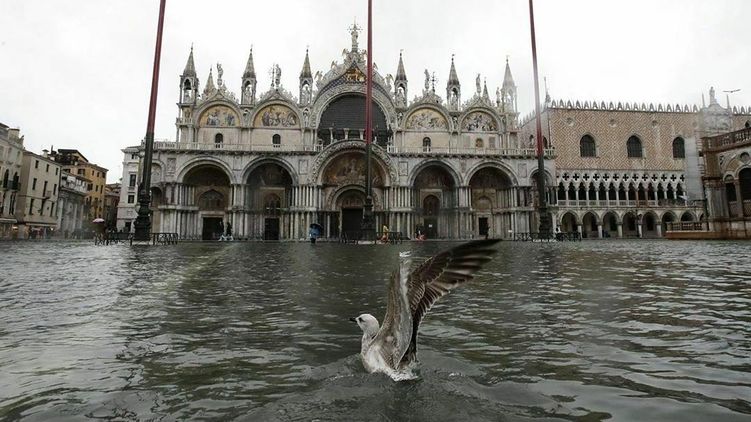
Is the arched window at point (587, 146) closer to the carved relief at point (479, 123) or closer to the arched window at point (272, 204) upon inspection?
the carved relief at point (479, 123)

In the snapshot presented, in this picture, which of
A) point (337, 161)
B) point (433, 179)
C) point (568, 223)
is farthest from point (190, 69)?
point (568, 223)

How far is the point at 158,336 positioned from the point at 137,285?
3.62 meters

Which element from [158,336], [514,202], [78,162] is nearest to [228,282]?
[158,336]

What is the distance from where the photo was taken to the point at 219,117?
37781mm

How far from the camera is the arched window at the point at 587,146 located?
4556 cm

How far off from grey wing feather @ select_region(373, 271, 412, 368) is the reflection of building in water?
1288 inches

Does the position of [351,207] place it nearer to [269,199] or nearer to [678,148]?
[269,199]

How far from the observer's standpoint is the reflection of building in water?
35344mm

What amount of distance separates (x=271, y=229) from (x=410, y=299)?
3634cm

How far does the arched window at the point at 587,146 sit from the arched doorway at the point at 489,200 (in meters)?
13.4

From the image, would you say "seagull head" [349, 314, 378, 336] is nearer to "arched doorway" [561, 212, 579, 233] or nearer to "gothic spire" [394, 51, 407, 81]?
"gothic spire" [394, 51, 407, 81]

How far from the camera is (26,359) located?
285 cm

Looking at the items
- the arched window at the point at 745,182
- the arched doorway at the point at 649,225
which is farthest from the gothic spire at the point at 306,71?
the arched doorway at the point at 649,225

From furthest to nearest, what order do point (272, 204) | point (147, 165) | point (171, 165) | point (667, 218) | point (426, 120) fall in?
point (667, 218) → point (426, 120) → point (272, 204) → point (171, 165) → point (147, 165)
